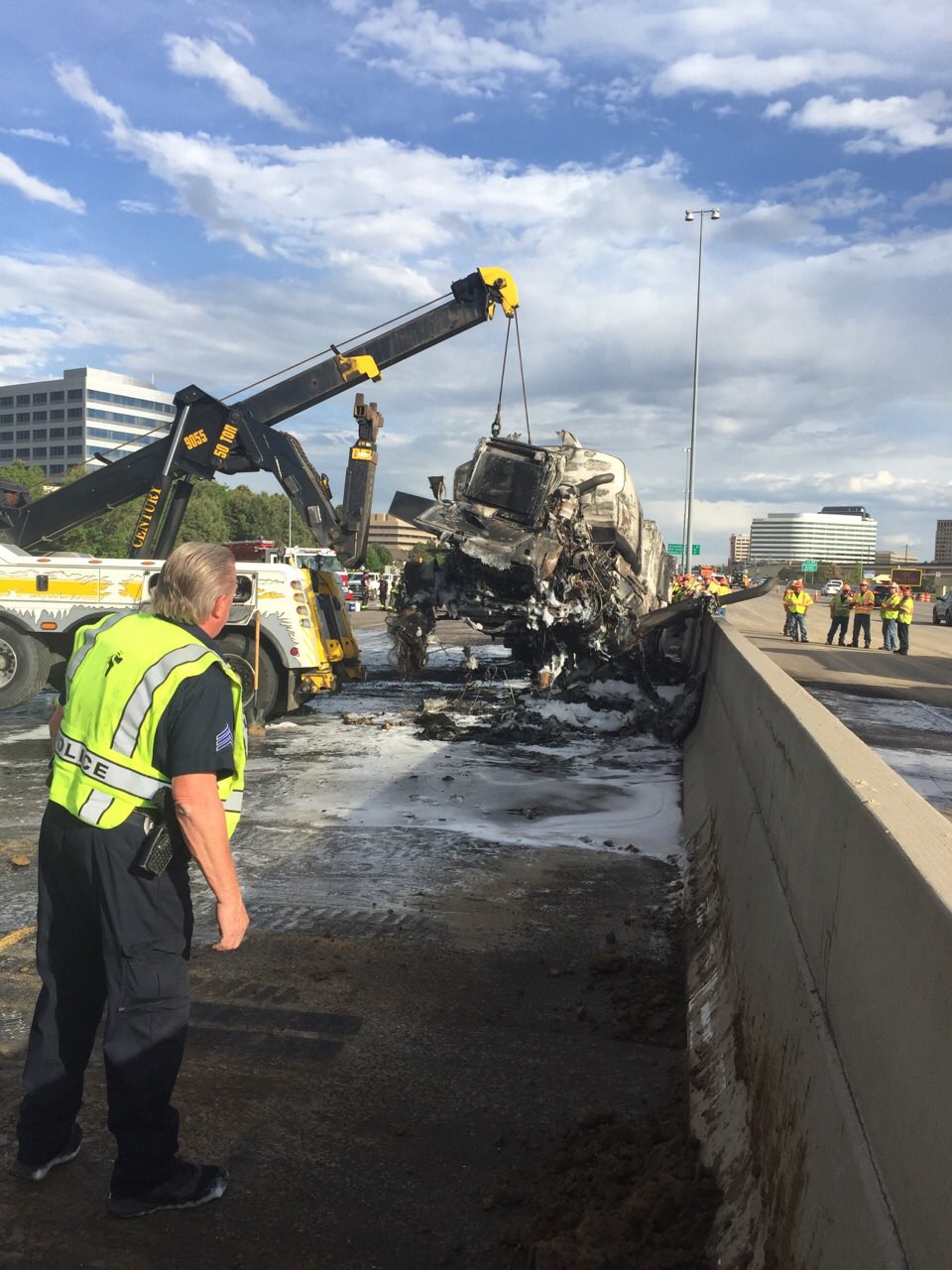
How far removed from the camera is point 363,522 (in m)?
14.5

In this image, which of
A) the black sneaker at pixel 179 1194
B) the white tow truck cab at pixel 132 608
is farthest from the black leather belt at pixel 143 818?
the white tow truck cab at pixel 132 608

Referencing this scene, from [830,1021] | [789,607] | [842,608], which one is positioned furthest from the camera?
[789,607]

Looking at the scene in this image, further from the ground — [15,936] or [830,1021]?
[830,1021]

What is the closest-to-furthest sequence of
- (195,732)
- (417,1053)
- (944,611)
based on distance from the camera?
(195,732) < (417,1053) < (944,611)

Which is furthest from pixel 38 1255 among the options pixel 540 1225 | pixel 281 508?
pixel 281 508

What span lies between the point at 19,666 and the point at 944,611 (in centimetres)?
3695

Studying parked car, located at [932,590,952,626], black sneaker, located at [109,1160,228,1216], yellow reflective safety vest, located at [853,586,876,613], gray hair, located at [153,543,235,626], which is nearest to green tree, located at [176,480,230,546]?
parked car, located at [932,590,952,626]

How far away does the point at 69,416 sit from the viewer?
131375 millimetres

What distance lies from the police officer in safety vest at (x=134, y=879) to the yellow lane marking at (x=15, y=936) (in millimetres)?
2058

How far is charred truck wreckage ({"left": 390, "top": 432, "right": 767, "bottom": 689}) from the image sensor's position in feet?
43.0

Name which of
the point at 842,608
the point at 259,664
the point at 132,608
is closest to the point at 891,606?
the point at 842,608

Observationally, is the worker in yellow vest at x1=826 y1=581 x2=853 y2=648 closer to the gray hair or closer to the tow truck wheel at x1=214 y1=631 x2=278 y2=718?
the tow truck wheel at x1=214 y1=631 x2=278 y2=718

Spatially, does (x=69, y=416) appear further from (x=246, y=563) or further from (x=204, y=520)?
(x=246, y=563)

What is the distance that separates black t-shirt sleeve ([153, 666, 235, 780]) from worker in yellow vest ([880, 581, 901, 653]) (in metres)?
22.4
